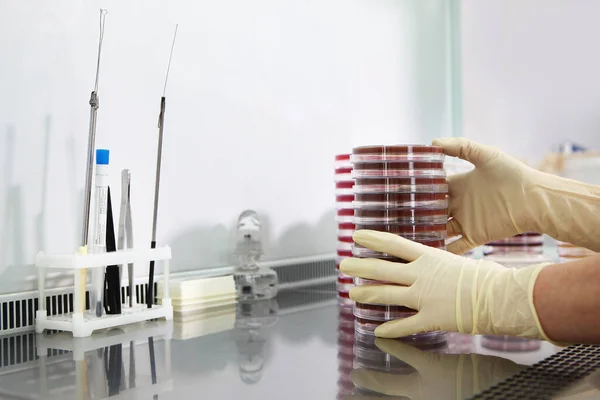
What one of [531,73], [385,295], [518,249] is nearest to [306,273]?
[518,249]

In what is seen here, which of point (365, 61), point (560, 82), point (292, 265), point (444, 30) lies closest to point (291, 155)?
point (292, 265)

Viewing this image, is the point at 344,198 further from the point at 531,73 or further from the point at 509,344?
the point at 531,73

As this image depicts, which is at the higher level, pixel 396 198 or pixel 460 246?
pixel 396 198

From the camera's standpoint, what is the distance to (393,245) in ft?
4.99

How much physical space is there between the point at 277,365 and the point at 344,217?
0.89 meters

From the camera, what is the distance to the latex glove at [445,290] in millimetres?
1354

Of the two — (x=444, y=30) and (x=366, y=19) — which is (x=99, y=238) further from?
(x=444, y=30)

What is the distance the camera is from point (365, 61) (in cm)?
295

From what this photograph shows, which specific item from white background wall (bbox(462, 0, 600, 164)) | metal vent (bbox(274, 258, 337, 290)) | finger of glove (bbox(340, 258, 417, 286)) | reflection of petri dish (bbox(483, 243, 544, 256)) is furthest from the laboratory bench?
white background wall (bbox(462, 0, 600, 164))

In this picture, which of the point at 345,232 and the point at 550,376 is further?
the point at 345,232

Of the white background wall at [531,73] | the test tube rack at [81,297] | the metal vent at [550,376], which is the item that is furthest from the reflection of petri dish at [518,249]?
the test tube rack at [81,297]

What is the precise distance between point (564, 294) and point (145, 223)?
3.88 feet

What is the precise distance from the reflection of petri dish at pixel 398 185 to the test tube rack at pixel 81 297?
1.84 ft

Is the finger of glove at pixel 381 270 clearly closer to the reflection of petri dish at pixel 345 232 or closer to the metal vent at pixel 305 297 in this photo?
the metal vent at pixel 305 297
